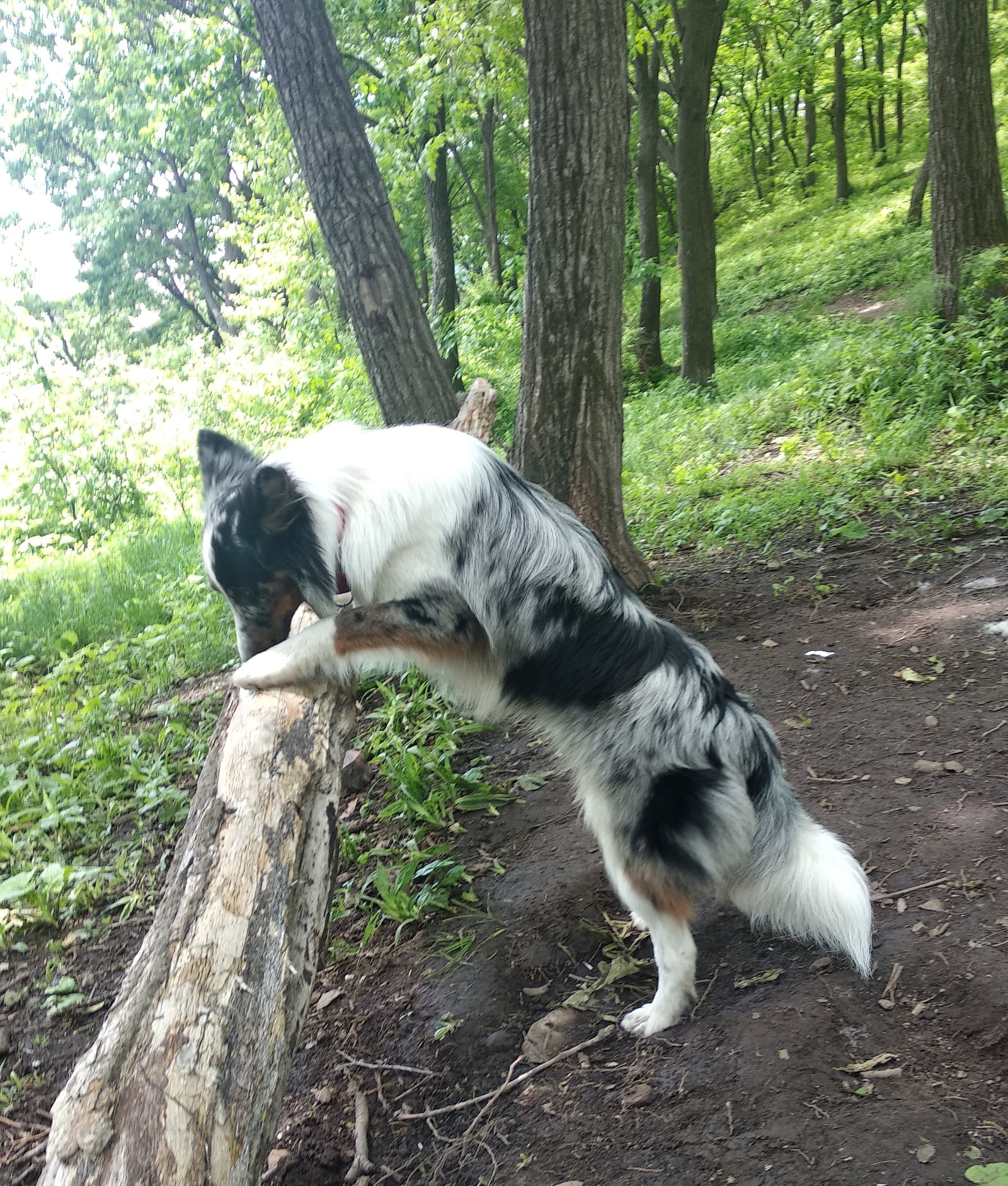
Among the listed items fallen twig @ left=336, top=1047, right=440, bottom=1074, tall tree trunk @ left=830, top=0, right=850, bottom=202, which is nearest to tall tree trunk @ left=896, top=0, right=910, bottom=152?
tall tree trunk @ left=830, top=0, right=850, bottom=202

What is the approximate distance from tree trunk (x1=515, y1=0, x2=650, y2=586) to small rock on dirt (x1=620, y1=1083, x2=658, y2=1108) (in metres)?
3.67

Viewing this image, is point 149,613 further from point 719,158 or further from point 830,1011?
point 719,158

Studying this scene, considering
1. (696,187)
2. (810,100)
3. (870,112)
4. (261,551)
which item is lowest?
(261,551)

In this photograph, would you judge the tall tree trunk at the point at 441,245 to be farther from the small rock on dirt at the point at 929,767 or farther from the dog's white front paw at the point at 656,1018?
the dog's white front paw at the point at 656,1018

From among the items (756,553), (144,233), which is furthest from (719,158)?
(756,553)

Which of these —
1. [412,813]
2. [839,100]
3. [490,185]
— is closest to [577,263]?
[412,813]

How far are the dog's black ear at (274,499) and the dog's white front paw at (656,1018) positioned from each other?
7.27 feet

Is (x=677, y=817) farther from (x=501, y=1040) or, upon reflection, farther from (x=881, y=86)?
(x=881, y=86)

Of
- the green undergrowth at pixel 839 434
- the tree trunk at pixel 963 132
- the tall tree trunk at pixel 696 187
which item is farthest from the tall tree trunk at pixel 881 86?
the tree trunk at pixel 963 132

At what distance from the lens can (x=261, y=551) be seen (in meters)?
3.40

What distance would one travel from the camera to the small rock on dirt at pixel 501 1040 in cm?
313

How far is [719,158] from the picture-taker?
31.5 meters

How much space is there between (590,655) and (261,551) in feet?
4.44

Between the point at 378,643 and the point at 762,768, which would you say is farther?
the point at 378,643
